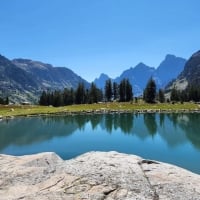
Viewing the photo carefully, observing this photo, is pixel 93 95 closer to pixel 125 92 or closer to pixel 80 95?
pixel 80 95

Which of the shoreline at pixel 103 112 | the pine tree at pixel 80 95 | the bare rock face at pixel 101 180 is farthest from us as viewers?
the pine tree at pixel 80 95

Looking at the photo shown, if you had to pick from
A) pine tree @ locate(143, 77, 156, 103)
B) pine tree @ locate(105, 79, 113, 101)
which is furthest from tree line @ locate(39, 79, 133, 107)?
pine tree @ locate(143, 77, 156, 103)

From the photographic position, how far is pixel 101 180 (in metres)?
13.1

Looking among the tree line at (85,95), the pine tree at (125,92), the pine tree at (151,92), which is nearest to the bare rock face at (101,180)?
the pine tree at (151,92)

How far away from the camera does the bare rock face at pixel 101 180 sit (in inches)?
481

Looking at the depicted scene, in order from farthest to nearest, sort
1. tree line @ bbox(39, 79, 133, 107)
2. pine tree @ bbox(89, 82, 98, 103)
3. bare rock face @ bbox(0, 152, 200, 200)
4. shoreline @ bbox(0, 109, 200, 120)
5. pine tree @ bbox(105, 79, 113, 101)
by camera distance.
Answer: pine tree @ bbox(105, 79, 113, 101) < tree line @ bbox(39, 79, 133, 107) < pine tree @ bbox(89, 82, 98, 103) < shoreline @ bbox(0, 109, 200, 120) < bare rock face @ bbox(0, 152, 200, 200)

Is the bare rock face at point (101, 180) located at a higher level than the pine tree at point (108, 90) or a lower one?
lower

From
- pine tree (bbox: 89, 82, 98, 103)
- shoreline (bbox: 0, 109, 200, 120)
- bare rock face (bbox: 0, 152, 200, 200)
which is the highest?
pine tree (bbox: 89, 82, 98, 103)

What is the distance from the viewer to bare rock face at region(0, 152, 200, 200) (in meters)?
12.2

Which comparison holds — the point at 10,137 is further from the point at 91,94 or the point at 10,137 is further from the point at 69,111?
the point at 91,94

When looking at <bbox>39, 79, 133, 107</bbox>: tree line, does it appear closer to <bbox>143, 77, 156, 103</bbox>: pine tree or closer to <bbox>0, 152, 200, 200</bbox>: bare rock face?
<bbox>143, 77, 156, 103</bbox>: pine tree

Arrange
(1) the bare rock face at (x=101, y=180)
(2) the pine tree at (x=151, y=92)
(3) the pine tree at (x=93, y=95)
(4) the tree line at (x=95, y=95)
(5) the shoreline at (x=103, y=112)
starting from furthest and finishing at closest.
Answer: (3) the pine tree at (x=93, y=95), (4) the tree line at (x=95, y=95), (2) the pine tree at (x=151, y=92), (5) the shoreline at (x=103, y=112), (1) the bare rock face at (x=101, y=180)

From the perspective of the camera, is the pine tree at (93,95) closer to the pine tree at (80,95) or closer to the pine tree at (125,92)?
the pine tree at (80,95)

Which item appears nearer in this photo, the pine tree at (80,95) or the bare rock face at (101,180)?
the bare rock face at (101,180)
